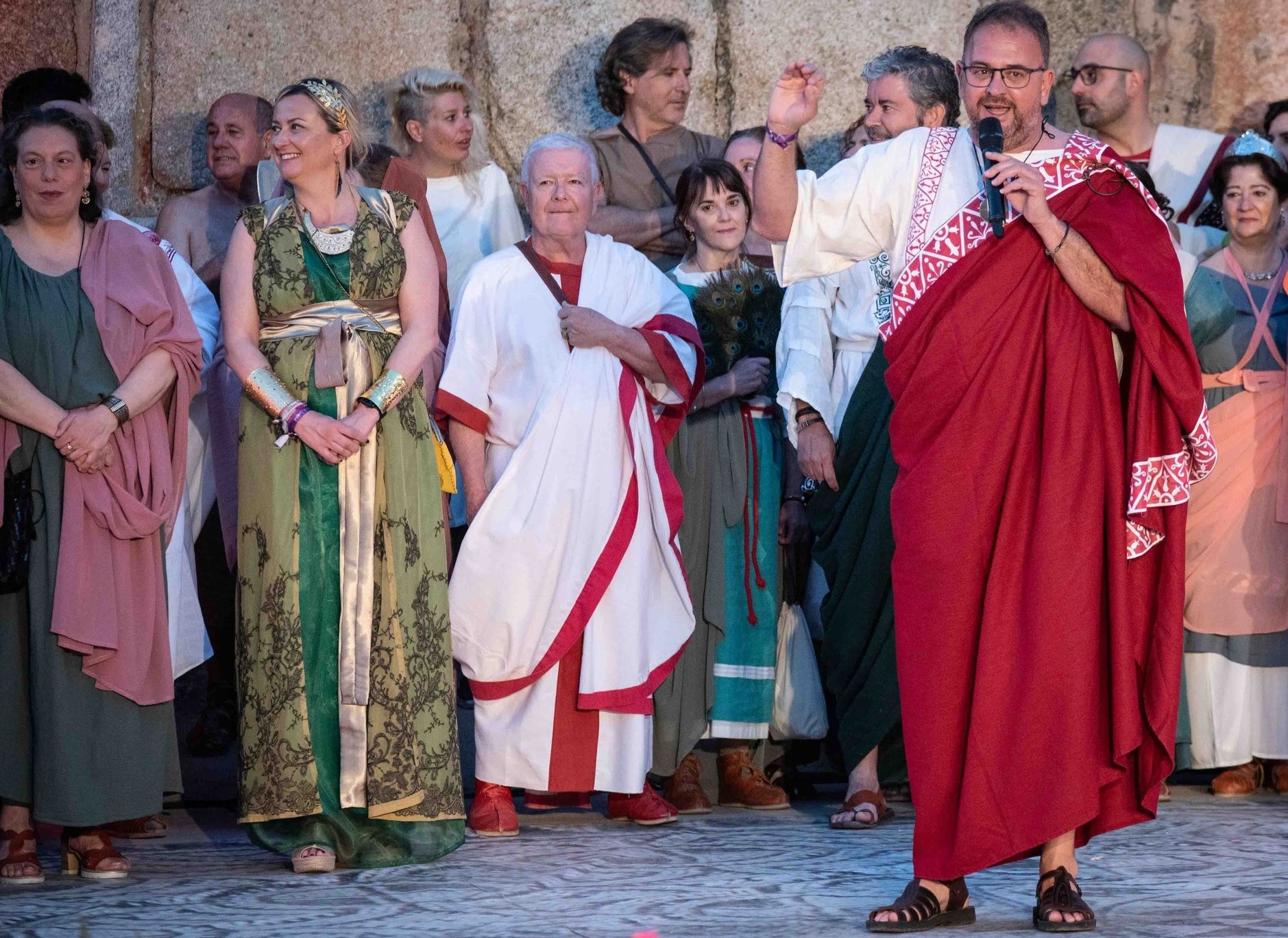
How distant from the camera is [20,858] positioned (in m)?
4.54

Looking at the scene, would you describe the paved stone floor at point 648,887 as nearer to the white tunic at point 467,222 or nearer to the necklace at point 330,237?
the necklace at point 330,237

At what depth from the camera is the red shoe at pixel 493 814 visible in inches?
203

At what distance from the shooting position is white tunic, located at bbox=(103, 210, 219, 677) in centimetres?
518

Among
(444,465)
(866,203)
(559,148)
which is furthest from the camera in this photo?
(559,148)

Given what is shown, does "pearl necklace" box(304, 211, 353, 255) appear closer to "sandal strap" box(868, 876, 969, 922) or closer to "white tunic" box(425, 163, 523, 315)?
"white tunic" box(425, 163, 523, 315)

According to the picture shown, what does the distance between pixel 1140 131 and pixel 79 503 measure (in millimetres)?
4035

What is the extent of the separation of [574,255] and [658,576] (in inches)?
40.4

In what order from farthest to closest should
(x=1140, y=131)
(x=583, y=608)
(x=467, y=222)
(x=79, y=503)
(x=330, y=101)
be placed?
(x=1140, y=131), (x=467, y=222), (x=583, y=608), (x=330, y=101), (x=79, y=503)

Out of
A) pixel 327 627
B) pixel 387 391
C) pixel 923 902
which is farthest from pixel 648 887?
pixel 387 391

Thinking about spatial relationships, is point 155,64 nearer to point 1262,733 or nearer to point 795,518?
point 795,518

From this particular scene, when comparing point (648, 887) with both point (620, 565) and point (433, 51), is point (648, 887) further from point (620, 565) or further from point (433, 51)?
point (433, 51)

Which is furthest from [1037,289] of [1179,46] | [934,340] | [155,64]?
[155,64]

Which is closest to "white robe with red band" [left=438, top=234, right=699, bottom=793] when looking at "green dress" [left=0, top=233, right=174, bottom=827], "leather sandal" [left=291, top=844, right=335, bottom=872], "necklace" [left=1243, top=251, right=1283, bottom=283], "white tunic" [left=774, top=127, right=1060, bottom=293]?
"leather sandal" [left=291, top=844, right=335, bottom=872]

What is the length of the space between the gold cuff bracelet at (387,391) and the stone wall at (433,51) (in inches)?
91.4
